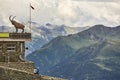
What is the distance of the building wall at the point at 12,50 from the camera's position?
63.5 meters

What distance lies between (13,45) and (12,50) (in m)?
0.88

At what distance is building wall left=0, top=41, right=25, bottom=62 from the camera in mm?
63469

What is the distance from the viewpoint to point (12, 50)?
6594 cm

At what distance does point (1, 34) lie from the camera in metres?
66.2

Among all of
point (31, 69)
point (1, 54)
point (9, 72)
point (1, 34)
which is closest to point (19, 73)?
point (9, 72)

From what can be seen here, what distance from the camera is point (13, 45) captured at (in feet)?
218

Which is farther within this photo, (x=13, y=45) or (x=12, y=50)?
(x=13, y=45)

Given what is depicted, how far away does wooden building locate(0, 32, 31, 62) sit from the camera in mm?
64500

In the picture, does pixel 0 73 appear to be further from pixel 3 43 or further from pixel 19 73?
pixel 3 43

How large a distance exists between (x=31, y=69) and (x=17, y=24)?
40.6 feet

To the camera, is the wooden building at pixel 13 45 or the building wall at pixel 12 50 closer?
the building wall at pixel 12 50

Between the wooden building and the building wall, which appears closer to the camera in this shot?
the building wall

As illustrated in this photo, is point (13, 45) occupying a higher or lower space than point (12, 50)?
higher

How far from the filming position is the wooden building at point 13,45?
212 ft
